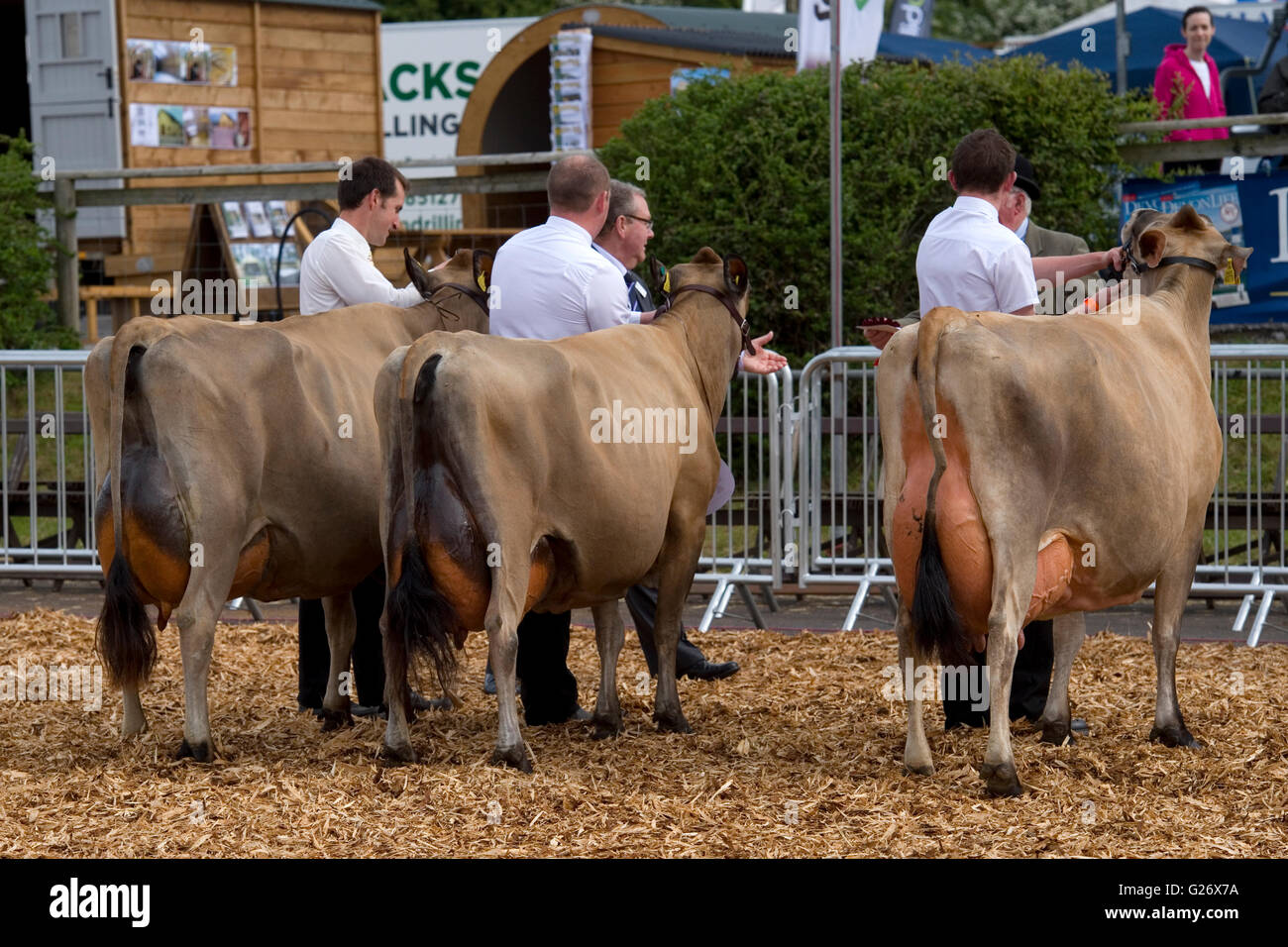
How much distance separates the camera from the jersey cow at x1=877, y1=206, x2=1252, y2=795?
17.4 feet

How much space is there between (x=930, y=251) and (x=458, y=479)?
83.7 inches

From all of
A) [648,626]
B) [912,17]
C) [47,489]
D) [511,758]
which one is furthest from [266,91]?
[511,758]

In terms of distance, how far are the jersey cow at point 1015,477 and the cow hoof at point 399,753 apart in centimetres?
180

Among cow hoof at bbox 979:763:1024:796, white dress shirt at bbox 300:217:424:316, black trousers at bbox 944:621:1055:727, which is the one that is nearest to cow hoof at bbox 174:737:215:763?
white dress shirt at bbox 300:217:424:316

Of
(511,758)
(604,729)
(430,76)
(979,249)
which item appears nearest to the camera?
(511,758)

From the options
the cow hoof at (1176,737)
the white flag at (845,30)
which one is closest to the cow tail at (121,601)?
the cow hoof at (1176,737)

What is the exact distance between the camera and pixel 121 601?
5.93 meters

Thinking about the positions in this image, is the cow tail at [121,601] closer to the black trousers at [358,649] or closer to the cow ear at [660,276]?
the black trousers at [358,649]

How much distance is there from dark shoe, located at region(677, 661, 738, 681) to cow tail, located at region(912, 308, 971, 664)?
8.52 ft

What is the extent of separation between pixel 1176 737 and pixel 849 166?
6.98 meters

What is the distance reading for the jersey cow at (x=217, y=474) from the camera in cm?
581

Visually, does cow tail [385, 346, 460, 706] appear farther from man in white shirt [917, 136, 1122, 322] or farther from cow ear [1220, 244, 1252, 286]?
cow ear [1220, 244, 1252, 286]

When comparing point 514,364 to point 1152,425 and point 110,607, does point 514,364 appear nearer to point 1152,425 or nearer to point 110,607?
point 110,607

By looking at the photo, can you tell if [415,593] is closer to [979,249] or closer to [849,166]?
[979,249]
